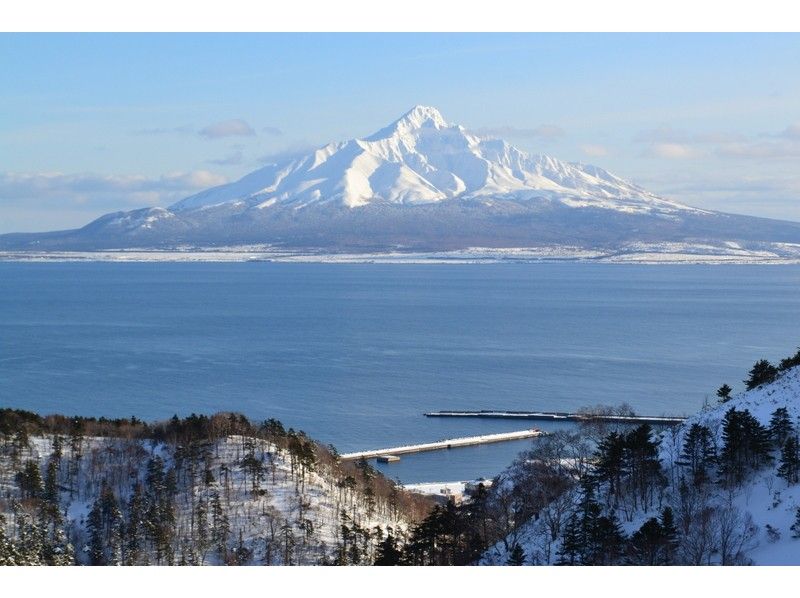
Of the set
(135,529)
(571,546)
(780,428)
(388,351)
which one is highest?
(388,351)

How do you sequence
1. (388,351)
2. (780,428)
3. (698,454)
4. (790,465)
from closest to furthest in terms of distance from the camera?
(790,465) → (780,428) → (698,454) → (388,351)

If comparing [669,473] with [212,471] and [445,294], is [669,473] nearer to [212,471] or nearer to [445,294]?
[212,471]

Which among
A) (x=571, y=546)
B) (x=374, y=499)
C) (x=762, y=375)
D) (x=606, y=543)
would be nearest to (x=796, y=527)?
(x=606, y=543)

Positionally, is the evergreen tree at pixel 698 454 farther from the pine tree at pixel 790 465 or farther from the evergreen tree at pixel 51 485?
the evergreen tree at pixel 51 485

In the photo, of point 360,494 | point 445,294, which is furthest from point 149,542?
point 445,294

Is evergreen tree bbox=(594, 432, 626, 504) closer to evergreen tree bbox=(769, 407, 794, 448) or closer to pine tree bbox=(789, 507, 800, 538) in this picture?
evergreen tree bbox=(769, 407, 794, 448)

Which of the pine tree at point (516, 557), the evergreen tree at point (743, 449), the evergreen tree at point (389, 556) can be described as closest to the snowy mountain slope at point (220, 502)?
the evergreen tree at point (389, 556)

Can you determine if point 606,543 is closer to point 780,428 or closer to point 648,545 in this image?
point 648,545
